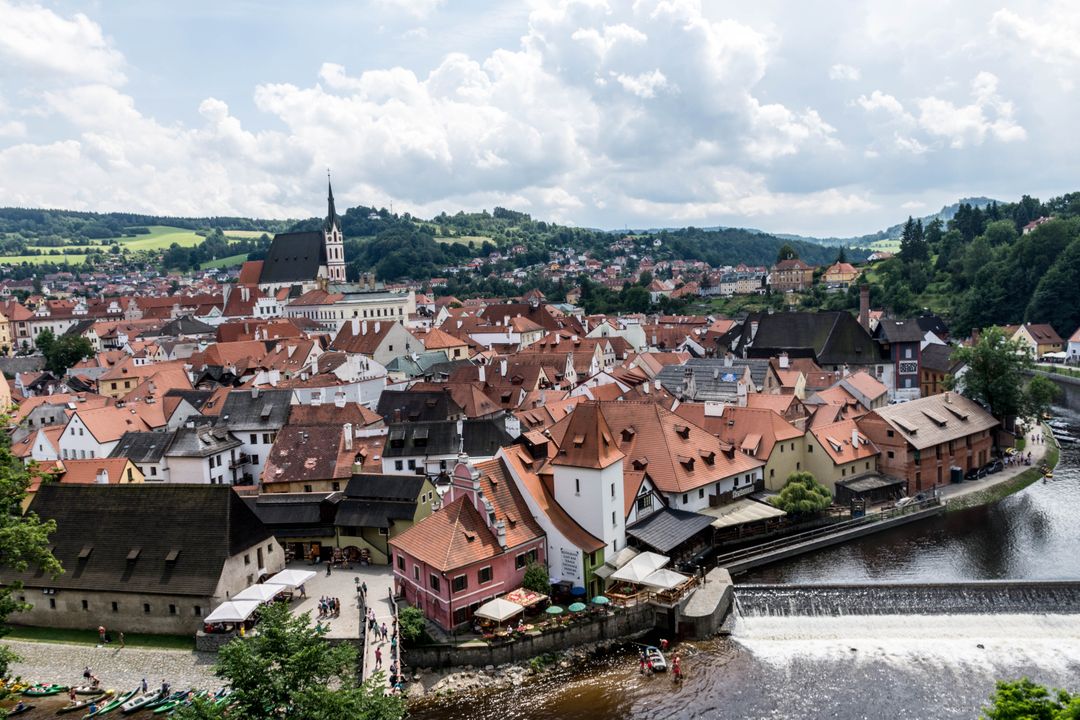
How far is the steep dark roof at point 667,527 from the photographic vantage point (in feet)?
137

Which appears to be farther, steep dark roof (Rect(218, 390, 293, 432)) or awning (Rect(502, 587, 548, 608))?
steep dark roof (Rect(218, 390, 293, 432))

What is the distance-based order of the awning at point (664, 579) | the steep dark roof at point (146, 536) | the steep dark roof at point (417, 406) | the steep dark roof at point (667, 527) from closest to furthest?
1. the awning at point (664, 579)
2. the steep dark roof at point (146, 536)
3. the steep dark roof at point (667, 527)
4. the steep dark roof at point (417, 406)

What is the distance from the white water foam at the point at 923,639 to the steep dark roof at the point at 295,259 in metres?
145

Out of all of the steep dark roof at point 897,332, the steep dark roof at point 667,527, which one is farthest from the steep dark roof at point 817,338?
the steep dark roof at point 667,527

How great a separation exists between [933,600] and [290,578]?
31.3 meters

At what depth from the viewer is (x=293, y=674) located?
78.7ft

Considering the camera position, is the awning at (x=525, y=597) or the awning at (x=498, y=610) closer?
the awning at (x=498, y=610)

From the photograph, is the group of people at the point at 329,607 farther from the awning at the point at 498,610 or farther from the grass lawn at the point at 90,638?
the awning at the point at 498,610

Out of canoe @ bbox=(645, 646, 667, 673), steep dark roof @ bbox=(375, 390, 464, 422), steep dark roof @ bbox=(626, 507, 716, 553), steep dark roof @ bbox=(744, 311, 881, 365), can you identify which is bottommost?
canoe @ bbox=(645, 646, 667, 673)

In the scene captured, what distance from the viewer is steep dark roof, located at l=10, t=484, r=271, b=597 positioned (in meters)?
38.9

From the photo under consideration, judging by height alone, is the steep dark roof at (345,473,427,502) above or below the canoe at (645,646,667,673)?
above

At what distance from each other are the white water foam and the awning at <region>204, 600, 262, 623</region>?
2258 centimetres

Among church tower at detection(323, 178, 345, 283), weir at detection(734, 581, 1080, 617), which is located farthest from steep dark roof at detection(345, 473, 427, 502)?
church tower at detection(323, 178, 345, 283)

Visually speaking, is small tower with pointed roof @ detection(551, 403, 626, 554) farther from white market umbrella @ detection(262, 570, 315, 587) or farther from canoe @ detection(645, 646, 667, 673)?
white market umbrella @ detection(262, 570, 315, 587)
